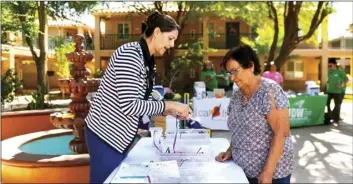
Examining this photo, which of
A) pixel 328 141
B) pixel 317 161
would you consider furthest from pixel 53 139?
pixel 328 141

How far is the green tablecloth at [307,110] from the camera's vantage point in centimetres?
876

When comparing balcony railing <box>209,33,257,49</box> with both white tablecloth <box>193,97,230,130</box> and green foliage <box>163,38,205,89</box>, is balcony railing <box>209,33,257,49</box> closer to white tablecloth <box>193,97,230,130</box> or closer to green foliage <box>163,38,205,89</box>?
green foliage <box>163,38,205,89</box>

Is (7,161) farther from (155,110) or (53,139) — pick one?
(155,110)

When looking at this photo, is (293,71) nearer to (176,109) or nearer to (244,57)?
(244,57)

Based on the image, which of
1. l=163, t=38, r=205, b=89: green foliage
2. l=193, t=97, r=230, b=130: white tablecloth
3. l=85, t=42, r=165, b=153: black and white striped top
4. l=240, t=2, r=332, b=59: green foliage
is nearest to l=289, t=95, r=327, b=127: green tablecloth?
l=193, t=97, r=230, b=130: white tablecloth

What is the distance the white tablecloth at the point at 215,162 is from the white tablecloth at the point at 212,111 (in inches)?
228

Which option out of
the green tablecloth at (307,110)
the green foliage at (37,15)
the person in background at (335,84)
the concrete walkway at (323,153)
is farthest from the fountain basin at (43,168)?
the person in background at (335,84)

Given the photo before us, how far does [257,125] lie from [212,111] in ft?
20.8

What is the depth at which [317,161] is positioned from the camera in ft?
18.5

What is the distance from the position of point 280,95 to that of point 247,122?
9.0 inches

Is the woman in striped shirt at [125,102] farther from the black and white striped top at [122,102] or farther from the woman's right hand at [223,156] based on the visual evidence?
the woman's right hand at [223,156]

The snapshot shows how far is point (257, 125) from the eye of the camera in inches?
79.4

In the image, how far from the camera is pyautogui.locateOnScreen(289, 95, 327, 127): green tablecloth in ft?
28.7

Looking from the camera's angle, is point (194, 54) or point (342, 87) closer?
point (342, 87)
